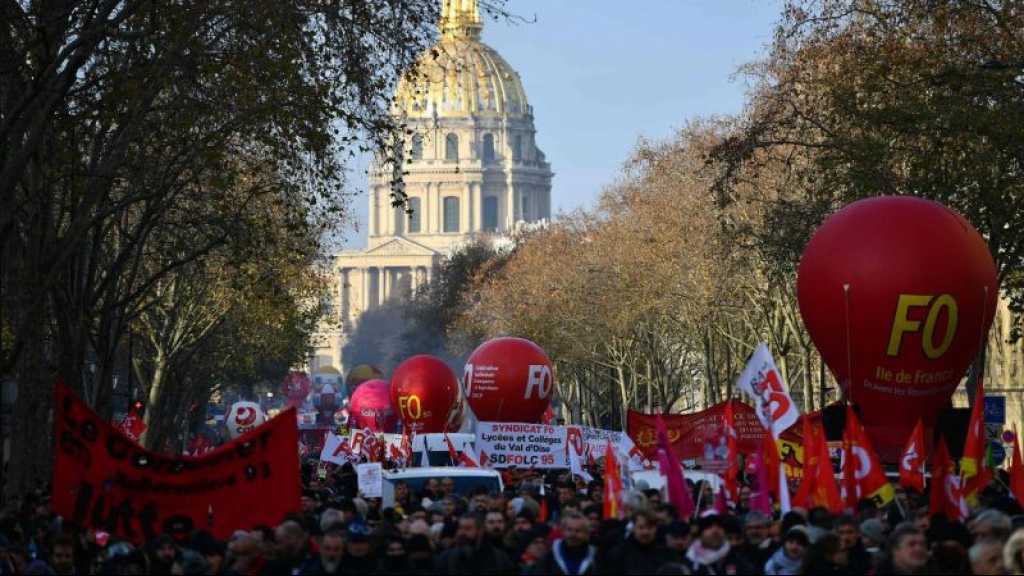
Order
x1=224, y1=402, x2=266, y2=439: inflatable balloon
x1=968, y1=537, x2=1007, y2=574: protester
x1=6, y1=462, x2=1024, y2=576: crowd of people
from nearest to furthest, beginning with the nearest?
x1=968, y1=537, x2=1007, y2=574: protester < x1=6, y1=462, x2=1024, y2=576: crowd of people < x1=224, y1=402, x2=266, y2=439: inflatable balloon

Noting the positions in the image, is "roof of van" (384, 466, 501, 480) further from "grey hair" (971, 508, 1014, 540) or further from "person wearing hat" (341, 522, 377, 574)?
"grey hair" (971, 508, 1014, 540)

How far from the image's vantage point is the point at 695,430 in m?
30.4

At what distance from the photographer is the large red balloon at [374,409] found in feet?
238

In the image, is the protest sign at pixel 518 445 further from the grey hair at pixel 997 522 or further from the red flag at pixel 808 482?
the grey hair at pixel 997 522

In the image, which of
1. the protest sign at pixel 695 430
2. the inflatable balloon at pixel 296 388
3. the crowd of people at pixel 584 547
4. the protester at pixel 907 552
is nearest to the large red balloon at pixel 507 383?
the protest sign at pixel 695 430

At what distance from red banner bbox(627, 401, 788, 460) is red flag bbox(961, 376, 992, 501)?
960 cm

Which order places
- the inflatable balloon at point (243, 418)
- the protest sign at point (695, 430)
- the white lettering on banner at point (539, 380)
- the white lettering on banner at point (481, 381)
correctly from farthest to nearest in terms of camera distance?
the inflatable balloon at point (243, 418) → the white lettering on banner at point (539, 380) → the white lettering on banner at point (481, 381) → the protest sign at point (695, 430)

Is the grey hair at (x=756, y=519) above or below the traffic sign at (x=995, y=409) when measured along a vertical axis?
below

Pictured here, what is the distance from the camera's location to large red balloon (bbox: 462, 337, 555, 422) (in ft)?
141

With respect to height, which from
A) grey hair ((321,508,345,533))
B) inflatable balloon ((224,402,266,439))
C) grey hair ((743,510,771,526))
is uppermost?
inflatable balloon ((224,402,266,439))

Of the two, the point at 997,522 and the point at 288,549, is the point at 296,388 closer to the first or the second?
the point at 288,549

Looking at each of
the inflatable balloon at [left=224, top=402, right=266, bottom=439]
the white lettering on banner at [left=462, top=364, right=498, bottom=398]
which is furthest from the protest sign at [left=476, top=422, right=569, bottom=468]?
the inflatable balloon at [left=224, top=402, right=266, bottom=439]

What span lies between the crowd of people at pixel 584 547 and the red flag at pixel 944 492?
1333 mm

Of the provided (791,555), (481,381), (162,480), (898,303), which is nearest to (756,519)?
(791,555)
